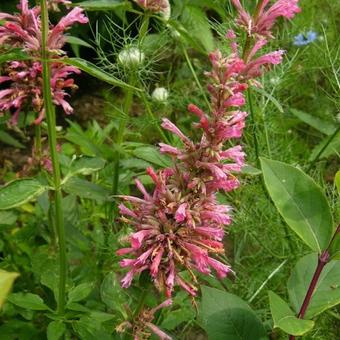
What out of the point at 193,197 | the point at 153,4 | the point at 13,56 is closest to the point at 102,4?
the point at 153,4

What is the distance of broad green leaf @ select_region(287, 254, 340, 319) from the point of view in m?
1.18

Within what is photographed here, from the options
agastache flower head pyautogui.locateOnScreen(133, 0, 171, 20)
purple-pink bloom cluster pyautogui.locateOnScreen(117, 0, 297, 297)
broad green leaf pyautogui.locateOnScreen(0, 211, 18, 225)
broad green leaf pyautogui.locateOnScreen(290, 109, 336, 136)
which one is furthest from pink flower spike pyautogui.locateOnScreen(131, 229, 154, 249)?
broad green leaf pyautogui.locateOnScreen(290, 109, 336, 136)

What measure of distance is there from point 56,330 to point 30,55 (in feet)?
2.29

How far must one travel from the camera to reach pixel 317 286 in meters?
1.25

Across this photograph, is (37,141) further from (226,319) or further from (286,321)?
(286,321)

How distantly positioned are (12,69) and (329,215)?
3.34ft

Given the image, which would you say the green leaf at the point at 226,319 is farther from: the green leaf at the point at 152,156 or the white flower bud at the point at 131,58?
the white flower bud at the point at 131,58

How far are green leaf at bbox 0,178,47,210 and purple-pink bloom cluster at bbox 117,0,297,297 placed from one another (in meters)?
0.29

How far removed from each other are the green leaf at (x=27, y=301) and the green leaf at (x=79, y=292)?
0.08 metres

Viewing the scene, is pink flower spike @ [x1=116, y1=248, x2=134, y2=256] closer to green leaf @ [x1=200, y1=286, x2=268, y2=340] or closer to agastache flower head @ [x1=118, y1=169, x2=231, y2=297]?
agastache flower head @ [x1=118, y1=169, x2=231, y2=297]

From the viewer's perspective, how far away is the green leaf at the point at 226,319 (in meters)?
1.25

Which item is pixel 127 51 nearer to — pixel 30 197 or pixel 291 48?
pixel 30 197

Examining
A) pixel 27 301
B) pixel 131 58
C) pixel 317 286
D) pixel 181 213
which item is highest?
pixel 131 58

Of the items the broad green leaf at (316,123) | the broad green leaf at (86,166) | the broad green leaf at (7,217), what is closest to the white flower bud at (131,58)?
the broad green leaf at (86,166)
